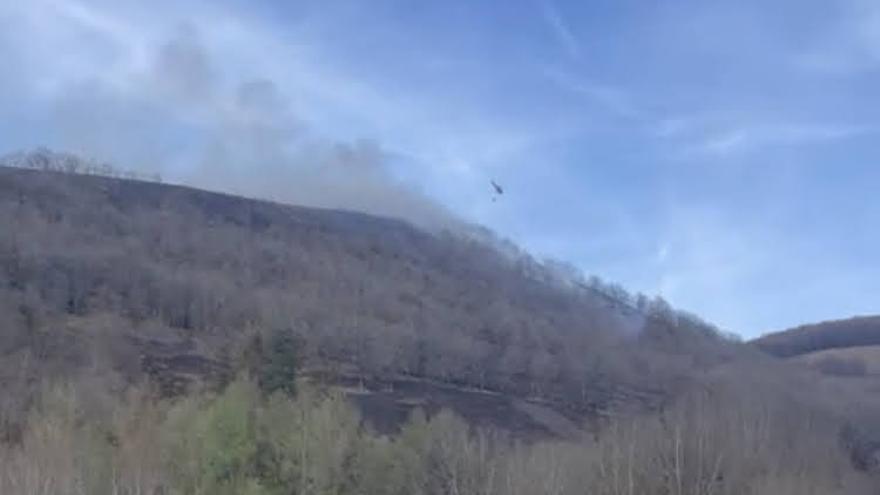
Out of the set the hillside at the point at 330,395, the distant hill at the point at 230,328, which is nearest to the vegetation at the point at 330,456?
the hillside at the point at 330,395

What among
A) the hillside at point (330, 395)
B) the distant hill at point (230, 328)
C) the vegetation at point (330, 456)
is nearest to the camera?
the vegetation at point (330, 456)

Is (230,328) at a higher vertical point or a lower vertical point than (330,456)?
higher

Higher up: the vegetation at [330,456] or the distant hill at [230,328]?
the distant hill at [230,328]

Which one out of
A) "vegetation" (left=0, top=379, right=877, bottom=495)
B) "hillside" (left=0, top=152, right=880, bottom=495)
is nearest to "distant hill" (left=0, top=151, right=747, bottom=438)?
"hillside" (left=0, top=152, right=880, bottom=495)

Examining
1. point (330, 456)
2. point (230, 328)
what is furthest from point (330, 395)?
point (230, 328)

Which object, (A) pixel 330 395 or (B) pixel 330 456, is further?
(A) pixel 330 395

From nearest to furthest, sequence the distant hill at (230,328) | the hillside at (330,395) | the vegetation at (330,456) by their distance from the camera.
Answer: the vegetation at (330,456), the hillside at (330,395), the distant hill at (230,328)

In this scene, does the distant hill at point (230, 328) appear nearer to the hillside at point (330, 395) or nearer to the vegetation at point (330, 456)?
the hillside at point (330, 395)

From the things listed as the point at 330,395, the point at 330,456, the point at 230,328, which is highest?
the point at 230,328

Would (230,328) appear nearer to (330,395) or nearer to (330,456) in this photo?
(330,395)

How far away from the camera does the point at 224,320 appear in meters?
156

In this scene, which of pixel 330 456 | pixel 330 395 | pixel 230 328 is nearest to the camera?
pixel 330 456

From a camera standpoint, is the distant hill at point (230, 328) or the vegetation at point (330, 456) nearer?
the vegetation at point (330, 456)

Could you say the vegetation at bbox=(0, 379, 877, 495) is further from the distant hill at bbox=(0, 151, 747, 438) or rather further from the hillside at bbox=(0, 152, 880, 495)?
the distant hill at bbox=(0, 151, 747, 438)
